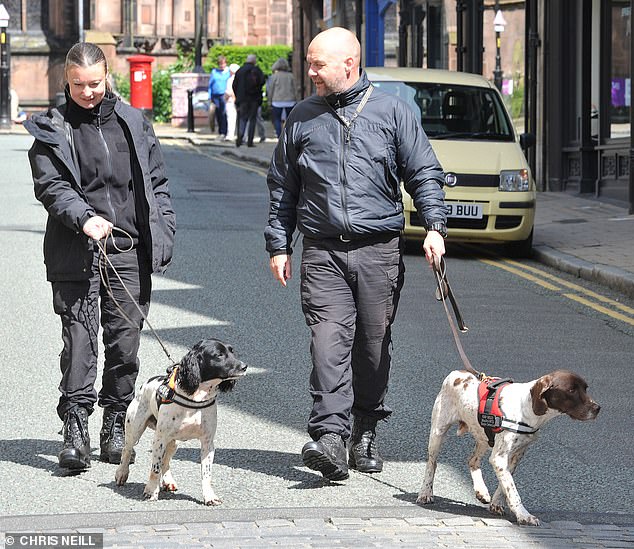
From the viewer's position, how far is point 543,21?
76.2ft

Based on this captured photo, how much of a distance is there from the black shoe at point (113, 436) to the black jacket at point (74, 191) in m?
0.69

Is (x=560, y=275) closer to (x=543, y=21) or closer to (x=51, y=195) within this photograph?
(x=51, y=195)

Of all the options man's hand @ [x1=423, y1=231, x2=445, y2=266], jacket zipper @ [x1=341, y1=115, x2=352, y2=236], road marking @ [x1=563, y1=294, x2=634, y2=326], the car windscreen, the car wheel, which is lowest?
road marking @ [x1=563, y1=294, x2=634, y2=326]

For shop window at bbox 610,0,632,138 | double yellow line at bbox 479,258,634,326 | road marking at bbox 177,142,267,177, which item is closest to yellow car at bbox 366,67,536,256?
double yellow line at bbox 479,258,634,326

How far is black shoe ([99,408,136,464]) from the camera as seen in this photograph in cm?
664

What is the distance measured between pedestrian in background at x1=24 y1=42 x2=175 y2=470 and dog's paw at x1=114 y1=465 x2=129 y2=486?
274mm

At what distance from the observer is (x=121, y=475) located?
6.21m

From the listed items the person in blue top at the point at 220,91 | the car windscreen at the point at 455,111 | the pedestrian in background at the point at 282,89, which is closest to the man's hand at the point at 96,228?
the car windscreen at the point at 455,111

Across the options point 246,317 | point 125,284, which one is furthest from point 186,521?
point 246,317

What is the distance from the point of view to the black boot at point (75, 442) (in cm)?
642

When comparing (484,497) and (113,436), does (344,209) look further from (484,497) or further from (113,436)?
(113,436)

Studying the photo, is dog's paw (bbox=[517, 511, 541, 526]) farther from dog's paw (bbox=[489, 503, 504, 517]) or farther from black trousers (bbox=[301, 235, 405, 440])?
black trousers (bbox=[301, 235, 405, 440])

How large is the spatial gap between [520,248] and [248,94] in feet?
65.6

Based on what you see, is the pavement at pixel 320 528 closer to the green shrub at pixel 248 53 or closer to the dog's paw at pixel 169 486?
the dog's paw at pixel 169 486
